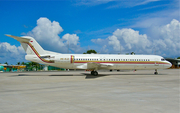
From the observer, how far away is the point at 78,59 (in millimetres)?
24359

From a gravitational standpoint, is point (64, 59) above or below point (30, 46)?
below

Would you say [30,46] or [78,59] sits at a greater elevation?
[30,46]

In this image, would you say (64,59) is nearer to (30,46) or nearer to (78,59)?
(78,59)

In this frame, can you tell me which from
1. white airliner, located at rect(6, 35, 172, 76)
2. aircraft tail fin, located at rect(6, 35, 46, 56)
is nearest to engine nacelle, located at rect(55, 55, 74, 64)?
white airliner, located at rect(6, 35, 172, 76)

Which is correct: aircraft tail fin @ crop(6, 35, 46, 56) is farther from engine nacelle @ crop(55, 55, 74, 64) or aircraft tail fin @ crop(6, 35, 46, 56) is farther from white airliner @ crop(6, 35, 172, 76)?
engine nacelle @ crop(55, 55, 74, 64)

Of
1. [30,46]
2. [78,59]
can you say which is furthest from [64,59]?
[30,46]

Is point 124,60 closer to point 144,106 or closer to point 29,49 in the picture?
point 29,49

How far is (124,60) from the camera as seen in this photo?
25.3 metres

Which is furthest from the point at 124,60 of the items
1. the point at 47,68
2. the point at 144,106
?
the point at 47,68

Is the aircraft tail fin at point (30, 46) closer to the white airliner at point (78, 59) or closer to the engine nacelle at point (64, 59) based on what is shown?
the white airliner at point (78, 59)

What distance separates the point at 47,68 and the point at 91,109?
49.2 metres

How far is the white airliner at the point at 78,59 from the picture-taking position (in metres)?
24.0

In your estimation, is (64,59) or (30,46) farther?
(30,46)

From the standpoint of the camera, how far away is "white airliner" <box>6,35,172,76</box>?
78.7ft
